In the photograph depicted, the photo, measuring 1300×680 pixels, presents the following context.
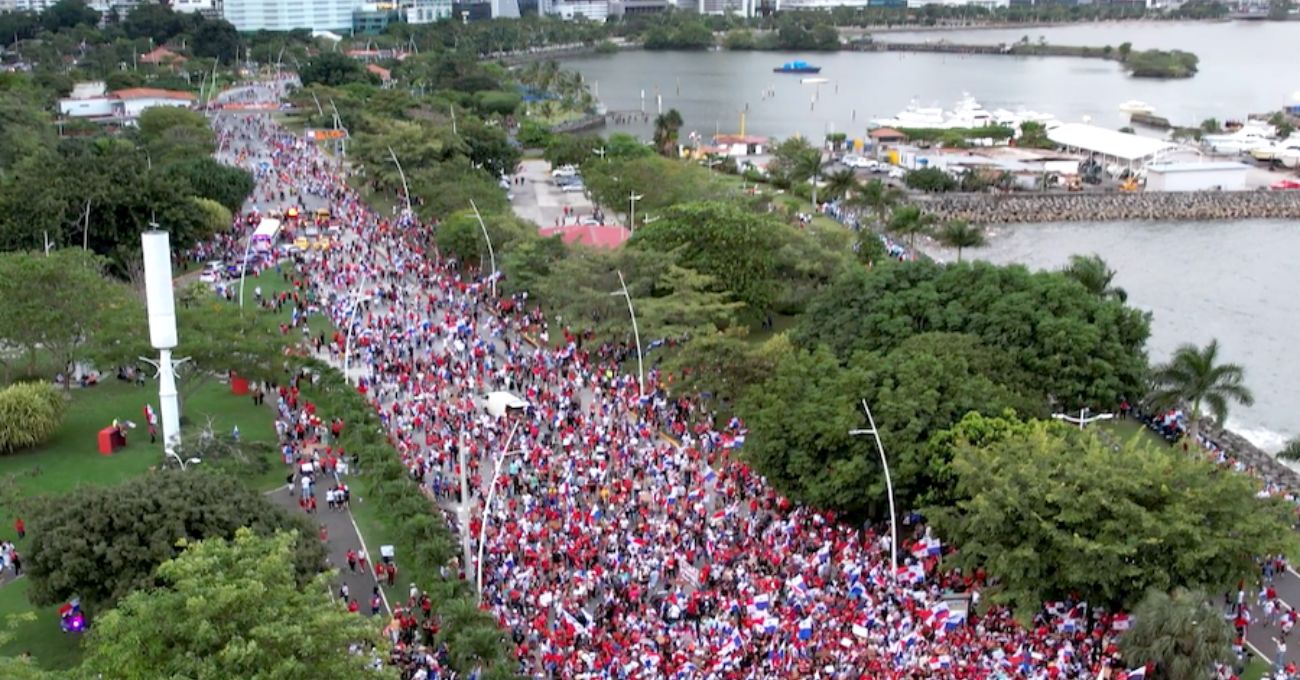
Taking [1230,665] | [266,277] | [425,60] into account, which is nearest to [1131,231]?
[266,277]

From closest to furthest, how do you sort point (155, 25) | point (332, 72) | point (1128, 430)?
point (1128, 430), point (332, 72), point (155, 25)

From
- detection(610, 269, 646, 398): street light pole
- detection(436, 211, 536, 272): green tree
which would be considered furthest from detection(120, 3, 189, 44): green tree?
detection(610, 269, 646, 398): street light pole

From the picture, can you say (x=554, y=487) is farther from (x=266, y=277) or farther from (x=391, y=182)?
(x=391, y=182)

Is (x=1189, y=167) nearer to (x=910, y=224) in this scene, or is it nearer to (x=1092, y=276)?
(x=910, y=224)

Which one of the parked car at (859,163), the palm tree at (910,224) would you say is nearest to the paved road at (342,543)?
the palm tree at (910,224)

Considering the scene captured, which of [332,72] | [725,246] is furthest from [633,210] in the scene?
[332,72]
